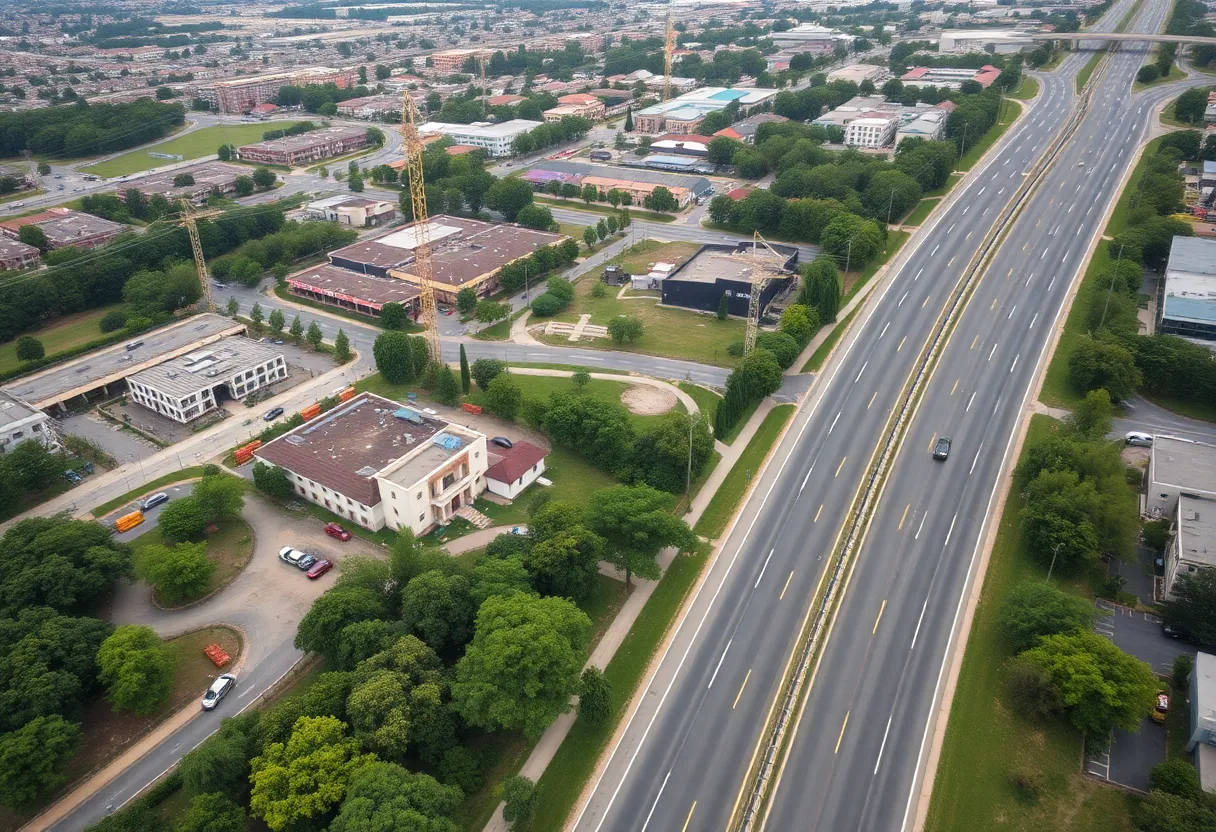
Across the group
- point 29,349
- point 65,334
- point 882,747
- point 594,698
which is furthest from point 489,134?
point 882,747

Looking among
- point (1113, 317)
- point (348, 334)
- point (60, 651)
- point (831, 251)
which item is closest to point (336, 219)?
point (348, 334)

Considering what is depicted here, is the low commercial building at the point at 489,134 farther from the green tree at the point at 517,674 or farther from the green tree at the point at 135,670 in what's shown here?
the green tree at the point at 517,674

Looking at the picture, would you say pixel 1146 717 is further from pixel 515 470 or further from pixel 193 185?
pixel 193 185

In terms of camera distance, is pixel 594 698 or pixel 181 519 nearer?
pixel 594 698

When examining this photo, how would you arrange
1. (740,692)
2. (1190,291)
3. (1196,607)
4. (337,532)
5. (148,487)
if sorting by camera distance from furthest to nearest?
1. (1190,291)
2. (148,487)
3. (337,532)
4. (1196,607)
5. (740,692)

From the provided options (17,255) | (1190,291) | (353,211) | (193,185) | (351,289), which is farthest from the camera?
(193,185)

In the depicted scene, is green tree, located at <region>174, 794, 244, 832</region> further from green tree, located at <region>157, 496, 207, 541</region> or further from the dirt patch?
the dirt patch

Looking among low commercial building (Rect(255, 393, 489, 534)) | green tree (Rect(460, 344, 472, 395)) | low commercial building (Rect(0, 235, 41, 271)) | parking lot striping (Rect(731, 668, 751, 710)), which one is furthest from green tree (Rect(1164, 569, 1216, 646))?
low commercial building (Rect(0, 235, 41, 271))

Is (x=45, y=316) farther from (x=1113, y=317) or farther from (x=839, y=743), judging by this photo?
(x=1113, y=317)
